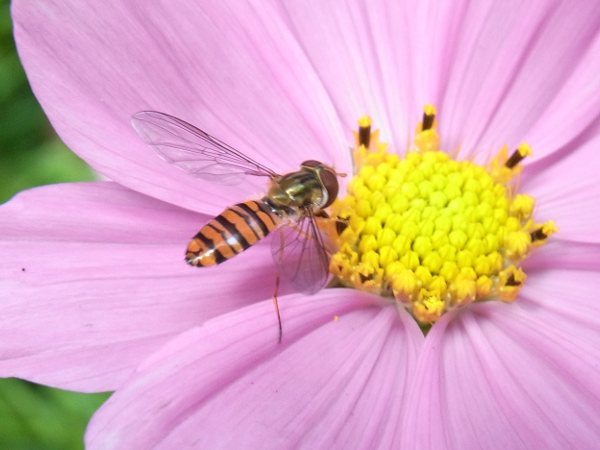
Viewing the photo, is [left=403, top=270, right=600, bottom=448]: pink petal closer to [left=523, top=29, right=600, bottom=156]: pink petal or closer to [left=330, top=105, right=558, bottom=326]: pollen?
[left=330, top=105, right=558, bottom=326]: pollen

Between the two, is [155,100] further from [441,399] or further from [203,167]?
[441,399]

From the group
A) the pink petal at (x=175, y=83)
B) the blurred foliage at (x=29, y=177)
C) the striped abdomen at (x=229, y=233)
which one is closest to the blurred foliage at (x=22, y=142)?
the blurred foliage at (x=29, y=177)

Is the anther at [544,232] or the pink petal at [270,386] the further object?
the anther at [544,232]

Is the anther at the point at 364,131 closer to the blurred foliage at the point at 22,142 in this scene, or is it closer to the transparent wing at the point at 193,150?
the transparent wing at the point at 193,150

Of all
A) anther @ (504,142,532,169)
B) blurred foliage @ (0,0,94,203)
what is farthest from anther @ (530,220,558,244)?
blurred foliage @ (0,0,94,203)

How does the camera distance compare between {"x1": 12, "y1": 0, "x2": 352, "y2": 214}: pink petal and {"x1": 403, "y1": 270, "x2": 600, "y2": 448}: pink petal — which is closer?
{"x1": 403, "y1": 270, "x2": 600, "y2": 448}: pink petal

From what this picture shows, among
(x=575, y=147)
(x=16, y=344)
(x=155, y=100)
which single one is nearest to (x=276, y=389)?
(x=16, y=344)
